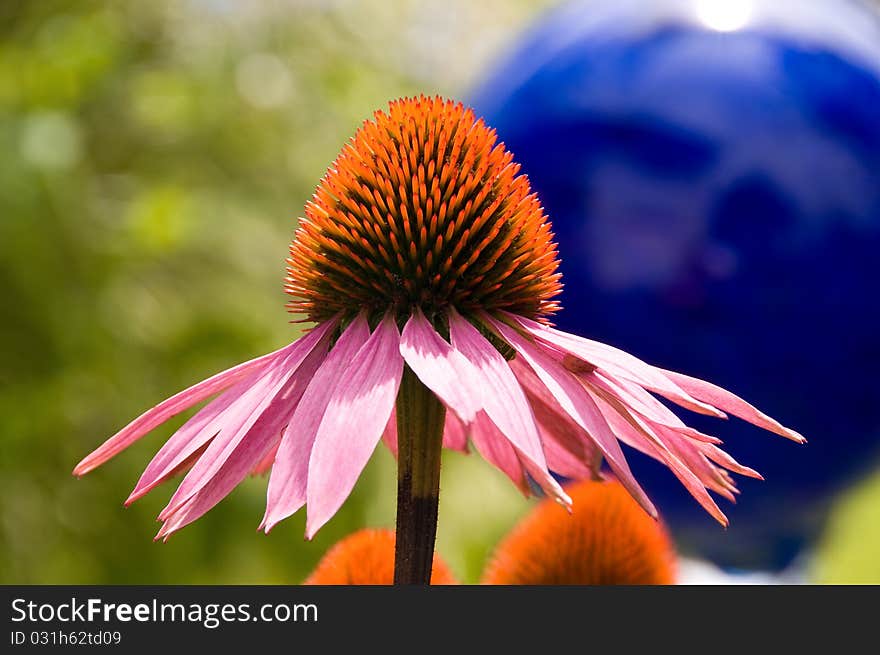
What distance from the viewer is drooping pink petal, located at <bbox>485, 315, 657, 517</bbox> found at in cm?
34

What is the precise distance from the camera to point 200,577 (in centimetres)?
190

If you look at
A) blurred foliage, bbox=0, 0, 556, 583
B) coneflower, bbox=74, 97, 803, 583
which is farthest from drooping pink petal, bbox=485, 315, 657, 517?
blurred foliage, bbox=0, 0, 556, 583

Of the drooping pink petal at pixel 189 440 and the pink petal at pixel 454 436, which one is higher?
the pink petal at pixel 454 436

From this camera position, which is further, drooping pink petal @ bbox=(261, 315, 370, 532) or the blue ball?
the blue ball

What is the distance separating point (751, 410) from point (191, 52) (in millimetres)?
2224

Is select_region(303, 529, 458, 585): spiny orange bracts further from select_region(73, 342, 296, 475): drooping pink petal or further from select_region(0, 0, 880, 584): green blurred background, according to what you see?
select_region(0, 0, 880, 584): green blurred background

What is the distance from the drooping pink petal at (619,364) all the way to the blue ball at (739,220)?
709 mm

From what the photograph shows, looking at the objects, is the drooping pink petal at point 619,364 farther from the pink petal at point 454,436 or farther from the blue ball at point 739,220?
the blue ball at point 739,220

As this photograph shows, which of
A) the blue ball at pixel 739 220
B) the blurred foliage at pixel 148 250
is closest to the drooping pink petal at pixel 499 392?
the blue ball at pixel 739 220

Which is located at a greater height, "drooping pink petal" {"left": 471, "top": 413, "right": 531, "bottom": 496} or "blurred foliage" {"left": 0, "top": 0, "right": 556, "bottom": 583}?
"blurred foliage" {"left": 0, "top": 0, "right": 556, "bottom": 583}

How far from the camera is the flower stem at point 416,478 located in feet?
1.18

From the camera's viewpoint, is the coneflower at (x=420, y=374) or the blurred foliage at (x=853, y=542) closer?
the coneflower at (x=420, y=374)

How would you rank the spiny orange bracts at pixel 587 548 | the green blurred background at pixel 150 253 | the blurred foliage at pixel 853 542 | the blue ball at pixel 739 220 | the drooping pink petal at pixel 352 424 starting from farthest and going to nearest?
the green blurred background at pixel 150 253
the blurred foliage at pixel 853 542
the blue ball at pixel 739 220
the spiny orange bracts at pixel 587 548
the drooping pink petal at pixel 352 424

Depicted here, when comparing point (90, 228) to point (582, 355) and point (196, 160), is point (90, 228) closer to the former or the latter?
point (196, 160)
